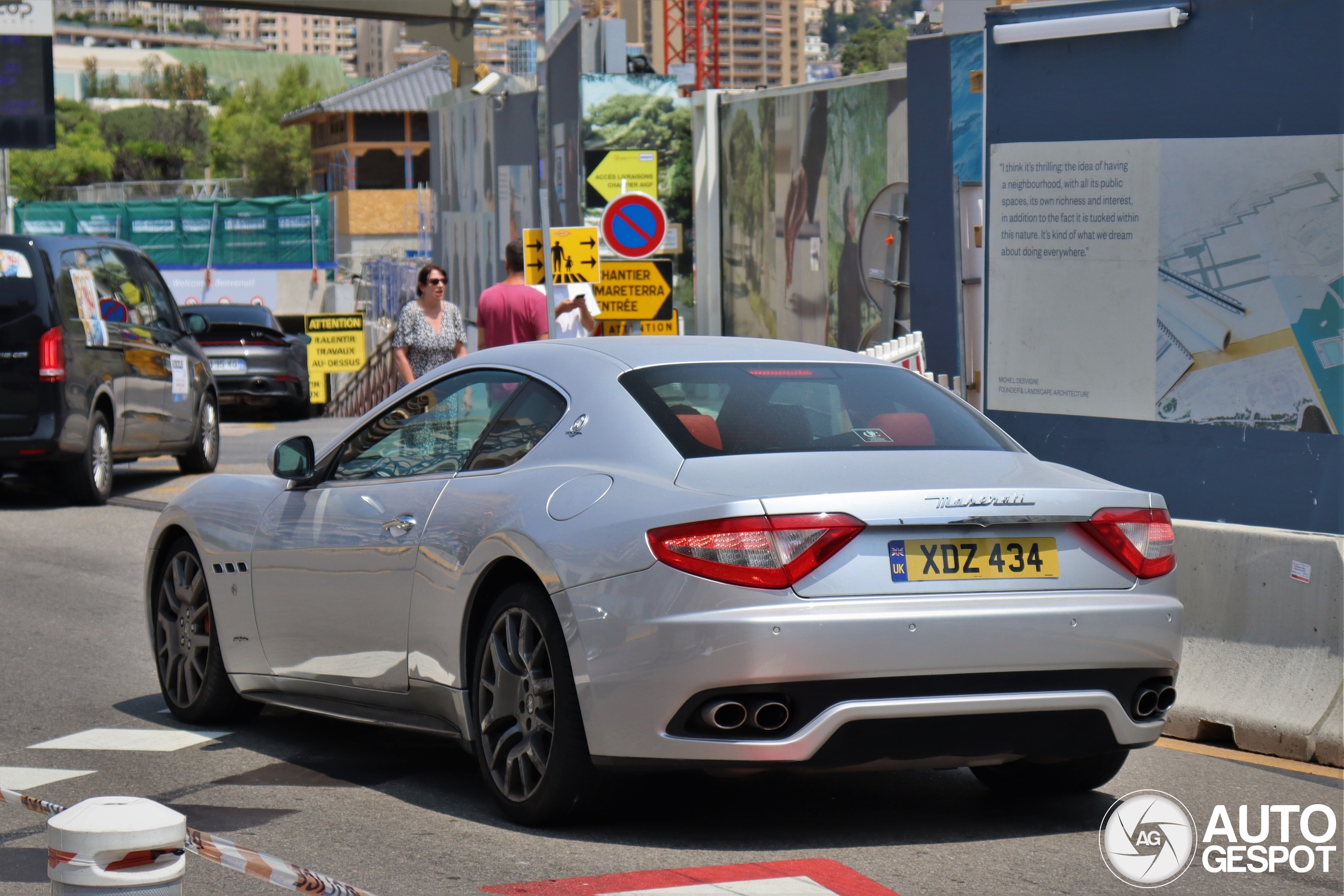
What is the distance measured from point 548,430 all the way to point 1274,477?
3634 millimetres

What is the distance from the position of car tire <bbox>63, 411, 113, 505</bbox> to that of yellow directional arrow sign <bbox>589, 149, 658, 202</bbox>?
823 cm

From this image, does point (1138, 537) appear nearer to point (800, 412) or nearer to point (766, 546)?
point (800, 412)

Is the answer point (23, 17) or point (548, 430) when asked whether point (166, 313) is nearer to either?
point (548, 430)

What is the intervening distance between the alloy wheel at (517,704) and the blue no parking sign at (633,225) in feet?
30.9

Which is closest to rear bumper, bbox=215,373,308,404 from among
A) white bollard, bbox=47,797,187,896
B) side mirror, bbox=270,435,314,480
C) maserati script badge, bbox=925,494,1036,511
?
side mirror, bbox=270,435,314,480

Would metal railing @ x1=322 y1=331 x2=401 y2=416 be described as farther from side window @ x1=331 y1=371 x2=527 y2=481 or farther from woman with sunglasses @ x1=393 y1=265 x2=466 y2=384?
side window @ x1=331 y1=371 x2=527 y2=481

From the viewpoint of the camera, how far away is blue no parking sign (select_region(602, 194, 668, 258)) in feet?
47.5

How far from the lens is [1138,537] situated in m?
5.02

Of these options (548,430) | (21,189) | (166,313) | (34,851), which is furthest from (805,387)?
(21,189)

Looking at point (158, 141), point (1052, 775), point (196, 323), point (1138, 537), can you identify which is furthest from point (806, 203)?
point (158, 141)

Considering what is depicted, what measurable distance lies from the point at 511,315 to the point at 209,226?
54410 mm

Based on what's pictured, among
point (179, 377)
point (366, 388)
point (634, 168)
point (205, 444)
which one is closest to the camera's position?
point (179, 377)

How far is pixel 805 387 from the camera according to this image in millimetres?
5449

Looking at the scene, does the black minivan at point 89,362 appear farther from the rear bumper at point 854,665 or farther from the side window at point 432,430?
the rear bumper at point 854,665
